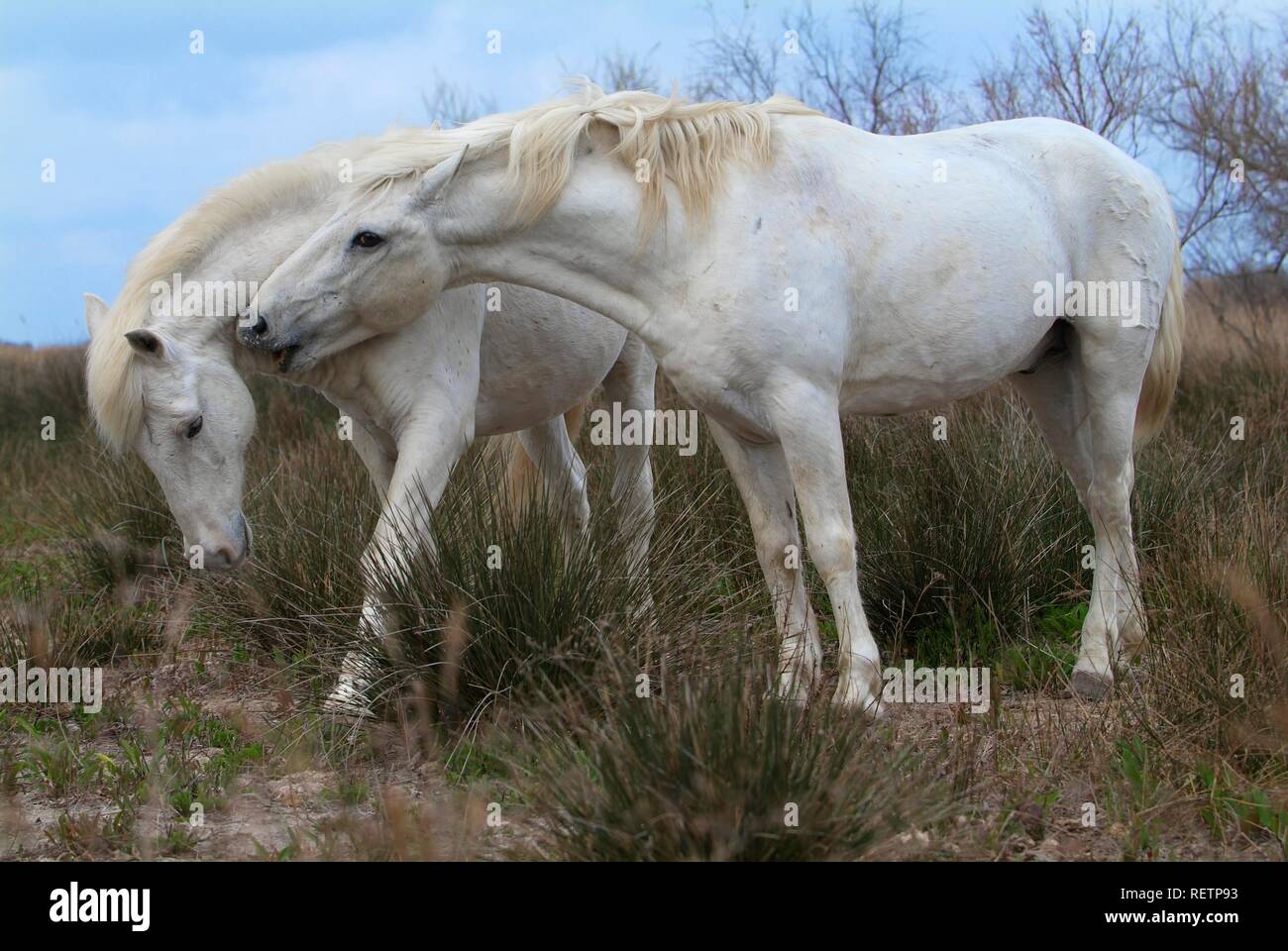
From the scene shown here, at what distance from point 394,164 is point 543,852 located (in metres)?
2.37

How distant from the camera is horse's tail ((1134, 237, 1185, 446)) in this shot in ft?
17.6

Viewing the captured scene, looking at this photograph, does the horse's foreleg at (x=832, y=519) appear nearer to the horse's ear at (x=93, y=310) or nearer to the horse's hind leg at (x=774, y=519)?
the horse's hind leg at (x=774, y=519)

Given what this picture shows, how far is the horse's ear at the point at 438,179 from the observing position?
14.3 feet

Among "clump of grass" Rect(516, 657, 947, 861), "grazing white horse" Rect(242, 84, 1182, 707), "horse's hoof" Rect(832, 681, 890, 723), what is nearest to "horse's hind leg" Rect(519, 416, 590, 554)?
"grazing white horse" Rect(242, 84, 1182, 707)

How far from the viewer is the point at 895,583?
5504 mm

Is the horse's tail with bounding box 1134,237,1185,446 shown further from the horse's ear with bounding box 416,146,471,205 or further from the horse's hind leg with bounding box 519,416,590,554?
the horse's ear with bounding box 416,146,471,205

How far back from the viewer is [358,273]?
14.6ft

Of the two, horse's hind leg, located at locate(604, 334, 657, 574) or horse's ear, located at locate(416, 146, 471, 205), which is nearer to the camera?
horse's ear, located at locate(416, 146, 471, 205)

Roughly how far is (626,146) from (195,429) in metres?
1.84
